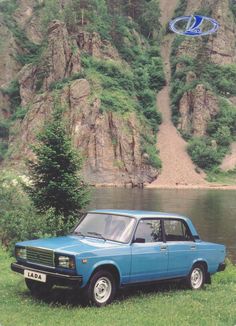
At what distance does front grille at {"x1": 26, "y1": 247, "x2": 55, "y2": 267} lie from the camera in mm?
9430

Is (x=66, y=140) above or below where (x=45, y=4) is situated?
below

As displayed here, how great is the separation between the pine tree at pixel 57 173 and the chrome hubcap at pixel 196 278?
7866mm

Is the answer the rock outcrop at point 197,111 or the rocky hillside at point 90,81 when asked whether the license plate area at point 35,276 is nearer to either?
the rocky hillside at point 90,81

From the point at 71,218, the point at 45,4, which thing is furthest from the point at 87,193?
the point at 45,4

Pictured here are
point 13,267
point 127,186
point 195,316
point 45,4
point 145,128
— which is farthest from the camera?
point 45,4

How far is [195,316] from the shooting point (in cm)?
880

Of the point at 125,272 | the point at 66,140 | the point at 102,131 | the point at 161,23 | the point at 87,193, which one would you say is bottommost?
the point at 125,272

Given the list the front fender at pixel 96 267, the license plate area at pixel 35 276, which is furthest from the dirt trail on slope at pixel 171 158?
the license plate area at pixel 35 276

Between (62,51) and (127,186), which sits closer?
(127,186)

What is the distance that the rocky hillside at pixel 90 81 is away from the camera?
8519 centimetres

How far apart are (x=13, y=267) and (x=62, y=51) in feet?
290

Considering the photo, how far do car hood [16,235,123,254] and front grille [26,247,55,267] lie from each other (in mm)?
98

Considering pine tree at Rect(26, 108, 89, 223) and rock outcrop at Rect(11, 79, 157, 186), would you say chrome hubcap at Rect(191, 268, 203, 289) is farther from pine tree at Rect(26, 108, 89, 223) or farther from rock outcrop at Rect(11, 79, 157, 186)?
rock outcrop at Rect(11, 79, 157, 186)

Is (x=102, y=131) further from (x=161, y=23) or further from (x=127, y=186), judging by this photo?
(x=161, y=23)
